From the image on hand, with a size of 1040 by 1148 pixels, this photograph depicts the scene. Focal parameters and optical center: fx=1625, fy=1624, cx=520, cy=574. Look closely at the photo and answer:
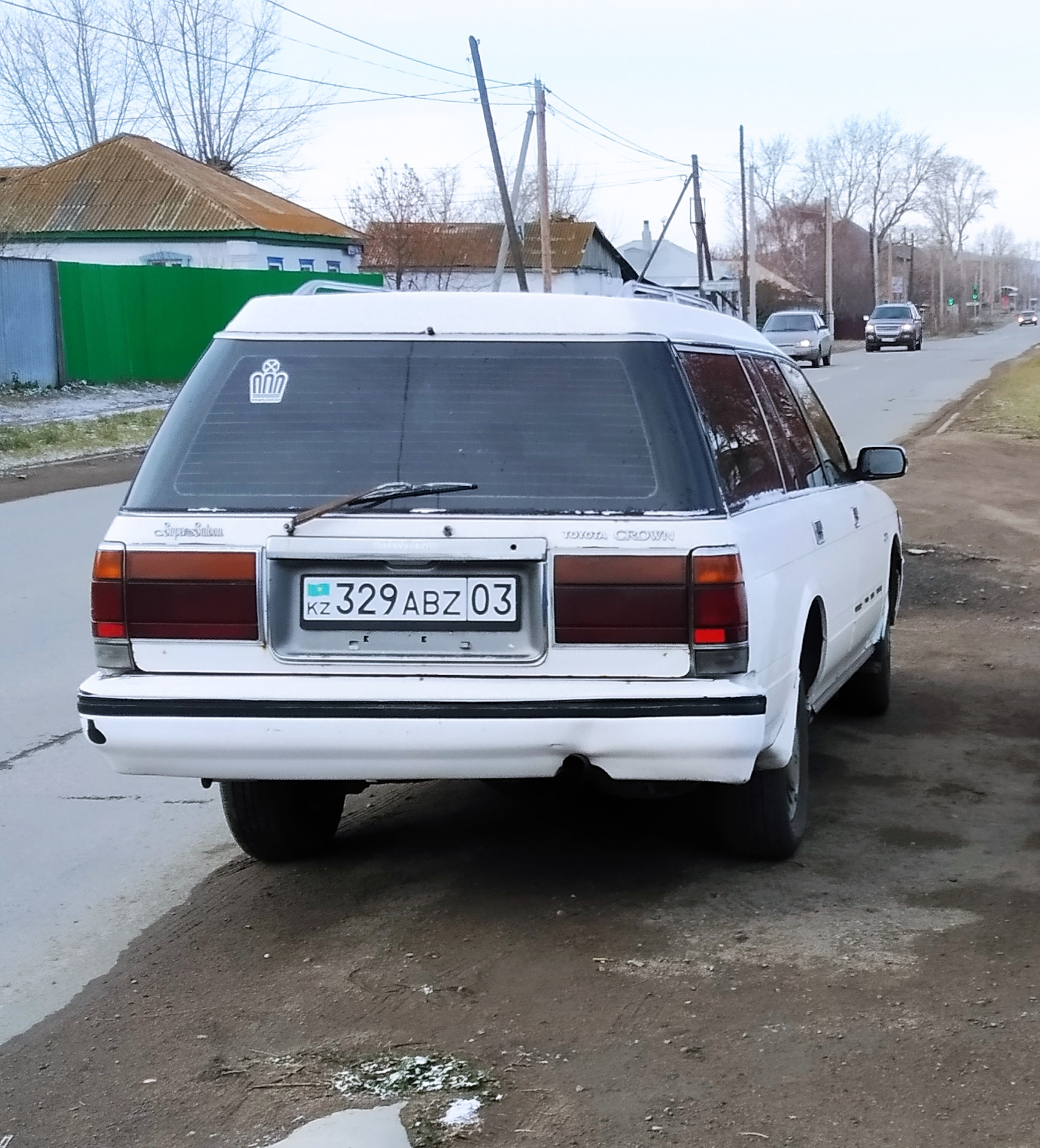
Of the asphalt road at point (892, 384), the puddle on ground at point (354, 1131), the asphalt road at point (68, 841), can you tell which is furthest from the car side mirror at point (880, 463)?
the asphalt road at point (892, 384)

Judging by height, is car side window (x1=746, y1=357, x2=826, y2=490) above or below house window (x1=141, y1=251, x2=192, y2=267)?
below

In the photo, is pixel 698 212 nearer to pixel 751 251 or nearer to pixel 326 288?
pixel 751 251

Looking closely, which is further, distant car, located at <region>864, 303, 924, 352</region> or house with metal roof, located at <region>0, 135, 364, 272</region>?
distant car, located at <region>864, 303, 924, 352</region>

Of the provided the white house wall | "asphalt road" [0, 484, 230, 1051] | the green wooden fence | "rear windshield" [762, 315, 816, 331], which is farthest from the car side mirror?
"rear windshield" [762, 315, 816, 331]

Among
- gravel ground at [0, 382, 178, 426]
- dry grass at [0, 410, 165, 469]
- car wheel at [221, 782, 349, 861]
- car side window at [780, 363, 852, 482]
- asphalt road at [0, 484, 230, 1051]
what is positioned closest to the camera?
asphalt road at [0, 484, 230, 1051]

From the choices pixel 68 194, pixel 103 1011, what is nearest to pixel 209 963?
pixel 103 1011

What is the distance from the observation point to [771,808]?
4668 mm

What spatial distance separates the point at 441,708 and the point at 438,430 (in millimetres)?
729

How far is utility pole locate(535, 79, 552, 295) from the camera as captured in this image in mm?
40625

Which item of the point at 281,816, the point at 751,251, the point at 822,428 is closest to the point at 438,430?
the point at 281,816

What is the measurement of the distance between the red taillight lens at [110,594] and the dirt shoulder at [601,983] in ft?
2.86

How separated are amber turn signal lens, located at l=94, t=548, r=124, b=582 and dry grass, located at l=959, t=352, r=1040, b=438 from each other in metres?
17.1

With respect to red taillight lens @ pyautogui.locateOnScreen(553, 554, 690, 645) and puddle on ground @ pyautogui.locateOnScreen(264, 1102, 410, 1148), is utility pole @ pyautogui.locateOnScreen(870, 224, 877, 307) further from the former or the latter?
puddle on ground @ pyautogui.locateOnScreen(264, 1102, 410, 1148)

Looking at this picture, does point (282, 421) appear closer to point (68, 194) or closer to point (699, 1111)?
point (699, 1111)
